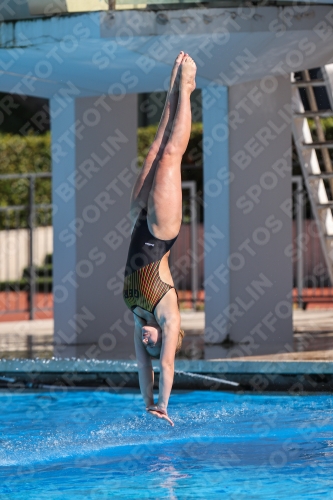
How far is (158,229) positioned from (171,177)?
0.34 m

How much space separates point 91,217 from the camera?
1114 cm

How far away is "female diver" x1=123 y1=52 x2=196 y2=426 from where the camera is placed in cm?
570

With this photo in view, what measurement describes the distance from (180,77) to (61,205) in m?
5.52

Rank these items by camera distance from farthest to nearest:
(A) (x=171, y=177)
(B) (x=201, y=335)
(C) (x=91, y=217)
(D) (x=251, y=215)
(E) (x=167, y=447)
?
1. (B) (x=201, y=335)
2. (C) (x=91, y=217)
3. (D) (x=251, y=215)
4. (E) (x=167, y=447)
5. (A) (x=171, y=177)

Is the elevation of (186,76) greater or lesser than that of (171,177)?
greater

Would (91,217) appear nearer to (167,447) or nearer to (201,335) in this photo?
(201,335)

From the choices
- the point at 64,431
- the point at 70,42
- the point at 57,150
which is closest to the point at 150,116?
the point at 57,150

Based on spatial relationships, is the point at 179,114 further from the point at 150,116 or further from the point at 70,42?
the point at 150,116

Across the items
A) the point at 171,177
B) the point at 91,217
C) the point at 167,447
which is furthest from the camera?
the point at 91,217

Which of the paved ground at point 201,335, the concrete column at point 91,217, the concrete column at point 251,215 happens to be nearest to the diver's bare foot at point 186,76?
the paved ground at point 201,335

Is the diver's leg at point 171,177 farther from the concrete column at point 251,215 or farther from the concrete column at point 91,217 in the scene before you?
the concrete column at point 91,217

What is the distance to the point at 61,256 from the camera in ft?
36.3

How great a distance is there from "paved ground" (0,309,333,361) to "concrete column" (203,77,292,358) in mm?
503

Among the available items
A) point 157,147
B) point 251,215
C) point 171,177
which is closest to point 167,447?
point 171,177
